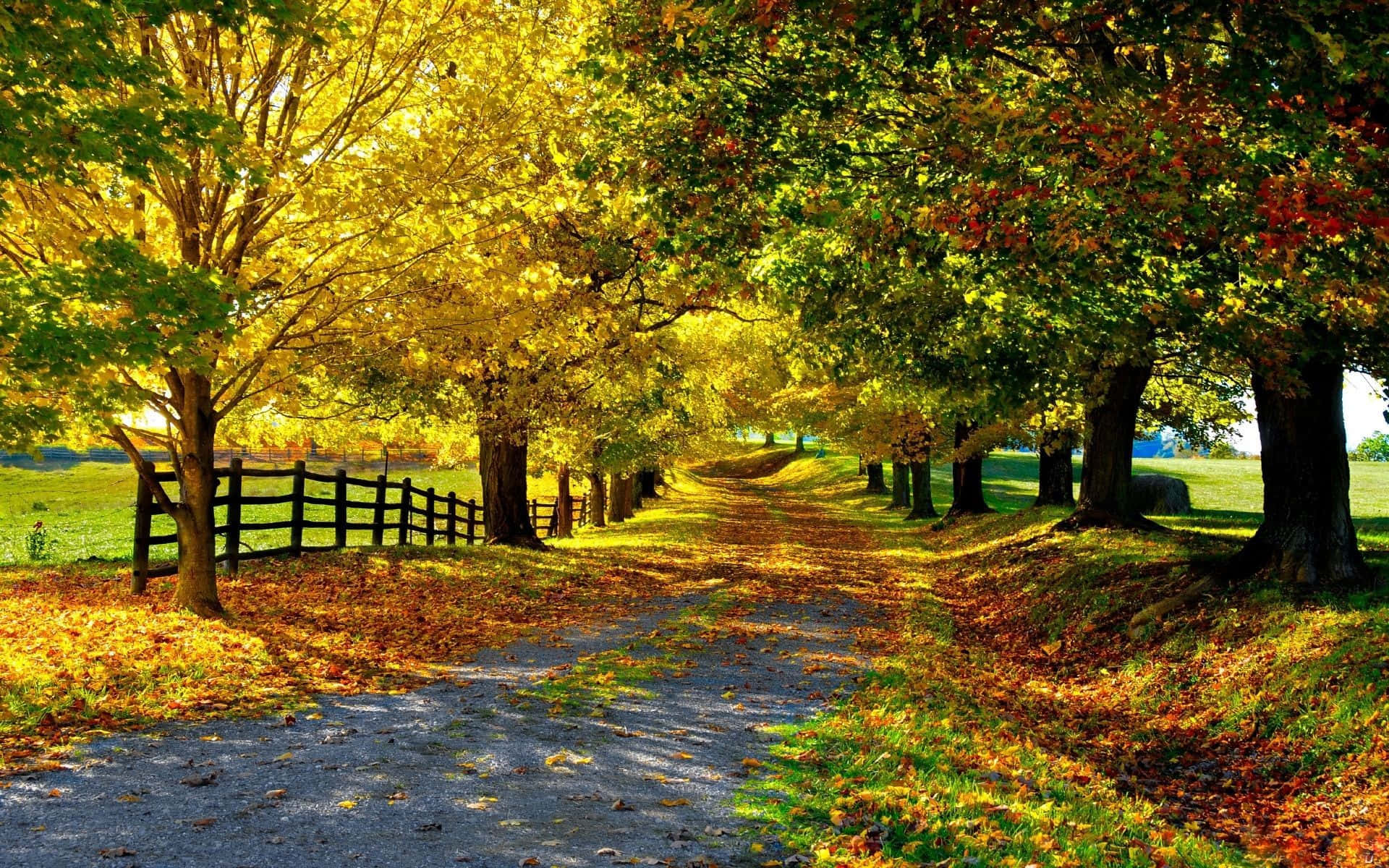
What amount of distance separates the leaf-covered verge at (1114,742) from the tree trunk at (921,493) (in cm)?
1962

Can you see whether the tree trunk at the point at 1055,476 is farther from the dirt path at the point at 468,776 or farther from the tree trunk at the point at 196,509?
the tree trunk at the point at 196,509

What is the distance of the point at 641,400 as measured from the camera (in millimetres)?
24578

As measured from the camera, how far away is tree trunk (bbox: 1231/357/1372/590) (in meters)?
11.0

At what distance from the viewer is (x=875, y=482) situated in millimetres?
49125

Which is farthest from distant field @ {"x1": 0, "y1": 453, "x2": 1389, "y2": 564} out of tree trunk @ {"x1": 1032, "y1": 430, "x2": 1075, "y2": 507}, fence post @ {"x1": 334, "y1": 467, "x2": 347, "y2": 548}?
fence post @ {"x1": 334, "y1": 467, "x2": 347, "y2": 548}

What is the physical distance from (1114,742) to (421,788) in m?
6.14

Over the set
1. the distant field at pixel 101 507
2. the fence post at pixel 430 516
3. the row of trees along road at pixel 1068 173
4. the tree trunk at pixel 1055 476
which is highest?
the row of trees along road at pixel 1068 173

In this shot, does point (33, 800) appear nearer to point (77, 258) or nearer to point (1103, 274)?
point (77, 258)

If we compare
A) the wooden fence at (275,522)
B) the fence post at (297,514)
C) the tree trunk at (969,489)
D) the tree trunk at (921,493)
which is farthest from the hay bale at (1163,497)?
the fence post at (297,514)

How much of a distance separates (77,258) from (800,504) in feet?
131

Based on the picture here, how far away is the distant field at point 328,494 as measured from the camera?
75.6 ft

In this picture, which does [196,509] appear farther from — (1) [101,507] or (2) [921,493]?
(1) [101,507]

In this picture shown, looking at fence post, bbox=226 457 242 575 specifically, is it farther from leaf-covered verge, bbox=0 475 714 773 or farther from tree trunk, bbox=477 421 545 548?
tree trunk, bbox=477 421 545 548

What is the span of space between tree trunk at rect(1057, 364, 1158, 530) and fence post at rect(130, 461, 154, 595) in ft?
55.7
